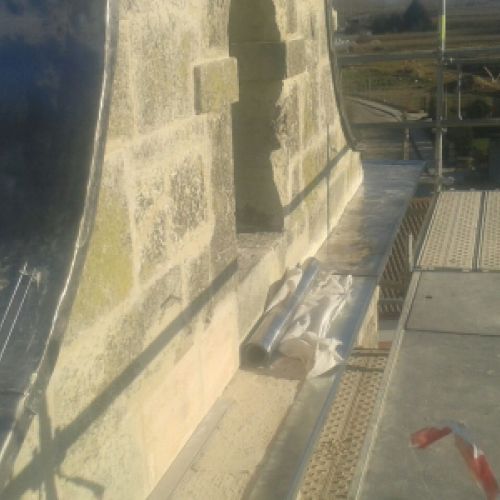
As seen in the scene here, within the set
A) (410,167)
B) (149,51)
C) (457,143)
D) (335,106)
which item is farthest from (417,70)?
(149,51)

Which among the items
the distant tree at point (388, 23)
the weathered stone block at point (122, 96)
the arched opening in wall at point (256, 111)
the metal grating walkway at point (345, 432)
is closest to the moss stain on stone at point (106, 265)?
the weathered stone block at point (122, 96)

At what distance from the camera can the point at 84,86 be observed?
1.75 m

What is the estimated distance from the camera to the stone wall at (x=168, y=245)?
6.89ft

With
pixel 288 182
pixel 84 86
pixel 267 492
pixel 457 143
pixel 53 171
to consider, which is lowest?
pixel 457 143

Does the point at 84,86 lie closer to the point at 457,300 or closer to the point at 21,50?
the point at 21,50

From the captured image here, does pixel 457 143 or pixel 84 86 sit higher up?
pixel 84 86

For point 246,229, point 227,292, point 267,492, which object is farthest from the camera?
point 246,229

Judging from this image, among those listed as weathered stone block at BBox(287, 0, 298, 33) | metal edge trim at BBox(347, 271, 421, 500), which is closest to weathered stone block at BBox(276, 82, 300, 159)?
weathered stone block at BBox(287, 0, 298, 33)

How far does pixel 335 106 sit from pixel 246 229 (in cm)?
167

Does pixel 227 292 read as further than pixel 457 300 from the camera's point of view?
No

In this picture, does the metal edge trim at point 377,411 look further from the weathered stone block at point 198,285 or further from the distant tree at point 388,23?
the distant tree at point 388,23

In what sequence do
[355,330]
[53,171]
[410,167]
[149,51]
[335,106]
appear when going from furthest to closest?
[410,167], [335,106], [355,330], [149,51], [53,171]

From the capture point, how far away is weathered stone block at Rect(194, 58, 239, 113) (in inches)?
109

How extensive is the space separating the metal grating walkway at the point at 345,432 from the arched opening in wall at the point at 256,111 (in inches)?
40.9
